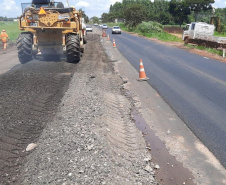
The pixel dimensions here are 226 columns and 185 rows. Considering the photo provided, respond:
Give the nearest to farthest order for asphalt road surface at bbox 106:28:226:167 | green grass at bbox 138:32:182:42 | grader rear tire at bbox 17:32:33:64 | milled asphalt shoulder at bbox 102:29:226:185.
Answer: milled asphalt shoulder at bbox 102:29:226:185 → asphalt road surface at bbox 106:28:226:167 → grader rear tire at bbox 17:32:33:64 → green grass at bbox 138:32:182:42

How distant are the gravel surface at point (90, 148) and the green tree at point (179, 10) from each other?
80.7m

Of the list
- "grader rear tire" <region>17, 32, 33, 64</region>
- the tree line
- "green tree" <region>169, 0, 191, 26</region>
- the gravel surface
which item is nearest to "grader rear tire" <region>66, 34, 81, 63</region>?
"grader rear tire" <region>17, 32, 33, 64</region>

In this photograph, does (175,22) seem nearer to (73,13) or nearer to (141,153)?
(73,13)

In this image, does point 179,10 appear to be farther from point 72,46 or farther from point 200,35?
point 72,46

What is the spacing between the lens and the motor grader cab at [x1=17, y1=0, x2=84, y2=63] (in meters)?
12.1

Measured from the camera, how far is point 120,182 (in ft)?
11.5

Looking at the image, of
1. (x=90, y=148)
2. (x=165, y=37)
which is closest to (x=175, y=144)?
(x=90, y=148)

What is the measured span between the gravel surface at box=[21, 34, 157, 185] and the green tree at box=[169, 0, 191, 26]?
80708mm

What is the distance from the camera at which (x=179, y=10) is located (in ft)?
268

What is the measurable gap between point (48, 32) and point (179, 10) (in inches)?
3017

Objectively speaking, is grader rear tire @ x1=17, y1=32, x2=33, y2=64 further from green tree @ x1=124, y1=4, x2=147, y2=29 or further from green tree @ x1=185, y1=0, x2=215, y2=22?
green tree @ x1=185, y1=0, x2=215, y2=22

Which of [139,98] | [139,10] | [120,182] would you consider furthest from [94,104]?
[139,10]

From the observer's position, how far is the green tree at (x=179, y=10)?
264 ft

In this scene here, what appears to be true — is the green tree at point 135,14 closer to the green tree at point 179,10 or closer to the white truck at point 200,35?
the green tree at point 179,10
